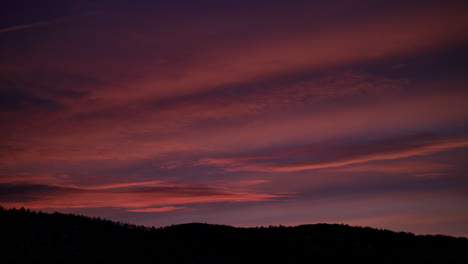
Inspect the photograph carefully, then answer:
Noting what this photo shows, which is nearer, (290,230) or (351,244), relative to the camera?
(351,244)

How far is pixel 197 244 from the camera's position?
85.7 ft

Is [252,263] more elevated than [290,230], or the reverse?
[290,230]

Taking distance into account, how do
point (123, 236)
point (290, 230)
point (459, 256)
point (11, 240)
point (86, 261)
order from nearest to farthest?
point (86, 261), point (11, 240), point (123, 236), point (459, 256), point (290, 230)

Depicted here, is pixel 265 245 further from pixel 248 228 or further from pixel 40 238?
pixel 40 238

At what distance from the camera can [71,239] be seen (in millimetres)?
24453

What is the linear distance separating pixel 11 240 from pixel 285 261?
14311mm

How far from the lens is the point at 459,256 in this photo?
28.3 metres

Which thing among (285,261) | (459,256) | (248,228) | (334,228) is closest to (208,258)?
(285,261)

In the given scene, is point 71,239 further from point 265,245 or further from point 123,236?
point 265,245

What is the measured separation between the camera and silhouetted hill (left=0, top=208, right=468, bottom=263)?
2286 centimetres

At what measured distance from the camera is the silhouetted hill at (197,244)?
22.9m

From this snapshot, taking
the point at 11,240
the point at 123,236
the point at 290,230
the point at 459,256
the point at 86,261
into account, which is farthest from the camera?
the point at 290,230

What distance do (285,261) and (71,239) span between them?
456 inches

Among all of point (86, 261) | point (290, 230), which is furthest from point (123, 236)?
point (290, 230)
